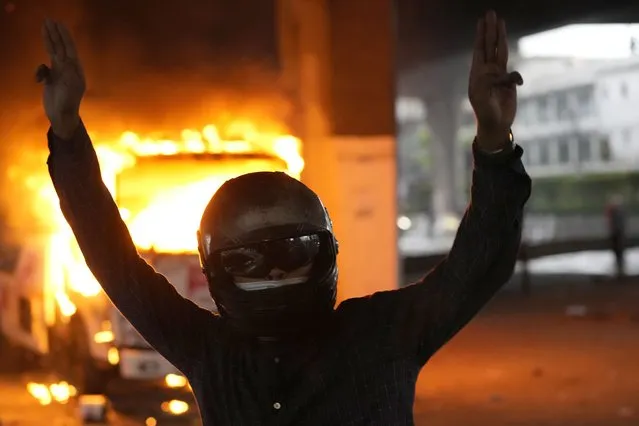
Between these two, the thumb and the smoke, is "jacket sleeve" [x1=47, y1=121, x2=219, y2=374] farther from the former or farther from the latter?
the smoke

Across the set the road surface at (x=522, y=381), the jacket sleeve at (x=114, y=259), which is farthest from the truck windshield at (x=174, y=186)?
the jacket sleeve at (x=114, y=259)

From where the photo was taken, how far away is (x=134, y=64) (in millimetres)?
16234

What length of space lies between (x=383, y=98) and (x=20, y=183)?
8.26 m

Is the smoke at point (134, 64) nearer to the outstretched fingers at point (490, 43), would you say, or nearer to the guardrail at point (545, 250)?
the guardrail at point (545, 250)

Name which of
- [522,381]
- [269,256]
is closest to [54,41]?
[269,256]

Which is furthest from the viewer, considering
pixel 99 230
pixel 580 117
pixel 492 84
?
pixel 580 117

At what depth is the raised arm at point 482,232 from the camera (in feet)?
6.66

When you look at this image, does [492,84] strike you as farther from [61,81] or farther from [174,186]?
[174,186]

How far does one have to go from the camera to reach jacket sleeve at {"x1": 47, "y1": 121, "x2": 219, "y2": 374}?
87.0 inches

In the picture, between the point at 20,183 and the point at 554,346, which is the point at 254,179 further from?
the point at 20,183

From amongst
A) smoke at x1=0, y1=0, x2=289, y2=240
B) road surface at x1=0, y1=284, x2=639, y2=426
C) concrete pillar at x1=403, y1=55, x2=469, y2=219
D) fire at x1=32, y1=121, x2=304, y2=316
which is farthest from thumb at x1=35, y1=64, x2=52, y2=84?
concrete pillar at x1=403, y1=55, x2=469, y2=219

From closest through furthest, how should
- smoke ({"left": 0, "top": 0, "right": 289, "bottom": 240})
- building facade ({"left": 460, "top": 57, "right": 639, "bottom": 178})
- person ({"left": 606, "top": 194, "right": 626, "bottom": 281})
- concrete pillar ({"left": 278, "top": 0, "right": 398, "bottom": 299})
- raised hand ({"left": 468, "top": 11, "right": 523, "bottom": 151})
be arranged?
1. raised hand ({"left": 468, "top": 11, "right": 523, "bottom": 151})
2. concrete pillar ({"left": 278, "top": 0, "right": 398, "bottom": 299})
3. smoke ({"left": 0, "top": 0, "right": 289, "bottom": 240})
4. person ({"left": 606, "top": 194, "right": 626, "bottom": 281})
5. building facade ({"left": 460, "top": 57, "right": 639, "bottom": 178})

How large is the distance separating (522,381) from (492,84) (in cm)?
913

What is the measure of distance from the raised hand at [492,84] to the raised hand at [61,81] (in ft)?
2.72
